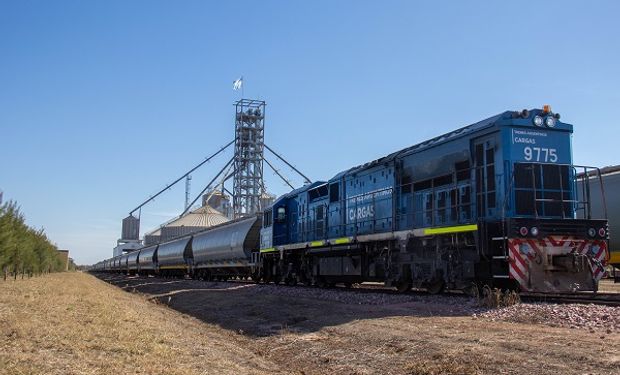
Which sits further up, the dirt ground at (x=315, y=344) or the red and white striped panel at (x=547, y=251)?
the red and white striped panel at (x=547, y=251)

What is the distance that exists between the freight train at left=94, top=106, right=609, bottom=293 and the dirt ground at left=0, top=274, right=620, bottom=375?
2.17 meters

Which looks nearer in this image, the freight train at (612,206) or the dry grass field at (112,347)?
the dry grass field at (112,347)

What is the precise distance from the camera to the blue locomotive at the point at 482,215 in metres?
12.4

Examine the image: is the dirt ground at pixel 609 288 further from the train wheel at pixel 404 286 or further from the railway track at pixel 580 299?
the train wheel at pixel 404 286

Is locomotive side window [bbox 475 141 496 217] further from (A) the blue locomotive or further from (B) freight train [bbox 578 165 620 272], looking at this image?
(B) freight train [bbox 578 165 620 272]

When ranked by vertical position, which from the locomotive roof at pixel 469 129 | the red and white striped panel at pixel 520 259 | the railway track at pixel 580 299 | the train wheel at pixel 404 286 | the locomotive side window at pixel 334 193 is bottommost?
the railway track at pixel 580 299

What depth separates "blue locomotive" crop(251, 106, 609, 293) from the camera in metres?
12.4

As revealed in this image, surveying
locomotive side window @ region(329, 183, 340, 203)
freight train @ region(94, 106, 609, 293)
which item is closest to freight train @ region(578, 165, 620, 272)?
freight train @ region(94, 106, 609, 293)

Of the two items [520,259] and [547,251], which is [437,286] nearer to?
[520,259]

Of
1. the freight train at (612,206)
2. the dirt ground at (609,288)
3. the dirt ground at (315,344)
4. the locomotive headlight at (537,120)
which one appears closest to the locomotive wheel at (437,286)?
the dirt ground at (315,344)

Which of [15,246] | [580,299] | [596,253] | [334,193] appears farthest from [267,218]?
[596,253]

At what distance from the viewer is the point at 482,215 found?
45.0 feet

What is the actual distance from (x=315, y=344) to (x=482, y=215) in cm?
669

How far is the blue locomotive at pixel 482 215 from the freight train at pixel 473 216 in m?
Result: 0.03
